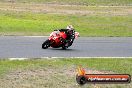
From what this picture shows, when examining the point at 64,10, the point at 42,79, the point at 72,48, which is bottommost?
Answer: the point at 64,10

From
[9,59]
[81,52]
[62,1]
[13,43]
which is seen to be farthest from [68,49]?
[62,1]

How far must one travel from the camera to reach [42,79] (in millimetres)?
12734

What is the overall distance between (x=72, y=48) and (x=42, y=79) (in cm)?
781

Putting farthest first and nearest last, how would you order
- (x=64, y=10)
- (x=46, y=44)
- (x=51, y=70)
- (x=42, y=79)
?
1. (x=64, y=10)
2. (x=46, y=44)
3. (x=51, y=70)
4. (x=42, y=79)

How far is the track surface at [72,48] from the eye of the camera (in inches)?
713

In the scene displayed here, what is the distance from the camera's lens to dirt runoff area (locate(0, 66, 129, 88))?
12.0 metres

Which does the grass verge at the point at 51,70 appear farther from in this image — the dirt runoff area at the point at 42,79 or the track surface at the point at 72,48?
the track surface at the point at 72,48

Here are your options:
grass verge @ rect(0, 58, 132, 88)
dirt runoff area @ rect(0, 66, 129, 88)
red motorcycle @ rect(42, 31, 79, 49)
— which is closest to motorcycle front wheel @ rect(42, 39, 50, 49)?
red motorcycle @ rect(42, 31, 79, 49)

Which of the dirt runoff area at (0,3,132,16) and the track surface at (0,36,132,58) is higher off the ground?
the track surface at (0,36,132,58)

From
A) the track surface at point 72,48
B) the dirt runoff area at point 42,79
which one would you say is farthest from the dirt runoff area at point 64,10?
the dirt runoff area at point 42,79

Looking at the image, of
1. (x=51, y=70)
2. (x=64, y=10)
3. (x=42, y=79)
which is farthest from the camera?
(x=64, y=10)

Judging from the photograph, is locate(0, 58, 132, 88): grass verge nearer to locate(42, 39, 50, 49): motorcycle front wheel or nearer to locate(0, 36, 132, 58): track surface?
locate(0, 36, 132, 58): track surface

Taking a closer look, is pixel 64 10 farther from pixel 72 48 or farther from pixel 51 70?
pixel 51 70

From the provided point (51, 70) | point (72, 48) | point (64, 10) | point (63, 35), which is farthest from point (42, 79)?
point (64, 10)
